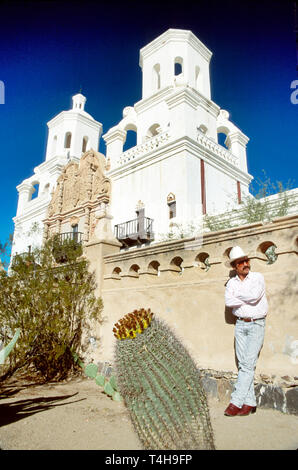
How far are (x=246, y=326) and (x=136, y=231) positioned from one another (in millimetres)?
14158

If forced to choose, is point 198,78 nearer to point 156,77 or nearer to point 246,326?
point 156,77

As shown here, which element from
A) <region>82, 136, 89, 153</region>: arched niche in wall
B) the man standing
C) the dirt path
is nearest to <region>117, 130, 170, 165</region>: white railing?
<region>82, 136, 89, 153</region>: arched niche in wall

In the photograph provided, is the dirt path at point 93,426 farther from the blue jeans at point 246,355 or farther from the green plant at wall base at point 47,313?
the green plant at wall base at point 47,313

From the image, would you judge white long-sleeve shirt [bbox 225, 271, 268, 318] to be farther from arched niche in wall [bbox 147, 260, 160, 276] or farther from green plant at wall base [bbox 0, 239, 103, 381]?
green plant at wall base [bbox 0, 239, 103, 381]

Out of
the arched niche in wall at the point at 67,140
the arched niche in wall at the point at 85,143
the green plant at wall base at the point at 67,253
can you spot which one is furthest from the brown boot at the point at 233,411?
the arched niche in wall at the point at 85,143

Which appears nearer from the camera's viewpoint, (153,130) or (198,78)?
(153,130)

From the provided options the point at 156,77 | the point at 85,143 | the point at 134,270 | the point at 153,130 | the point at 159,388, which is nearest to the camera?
the point at 159,388

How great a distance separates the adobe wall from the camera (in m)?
3.93

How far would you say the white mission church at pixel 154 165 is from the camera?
1719 centimetres

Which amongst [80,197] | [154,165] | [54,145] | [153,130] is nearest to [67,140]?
[54,145]

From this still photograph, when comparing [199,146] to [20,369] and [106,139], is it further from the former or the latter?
[20,369]

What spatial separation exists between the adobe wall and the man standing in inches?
10.1

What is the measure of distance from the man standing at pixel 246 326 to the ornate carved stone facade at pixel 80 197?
16756 mm

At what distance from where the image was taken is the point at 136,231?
58.6 feet
